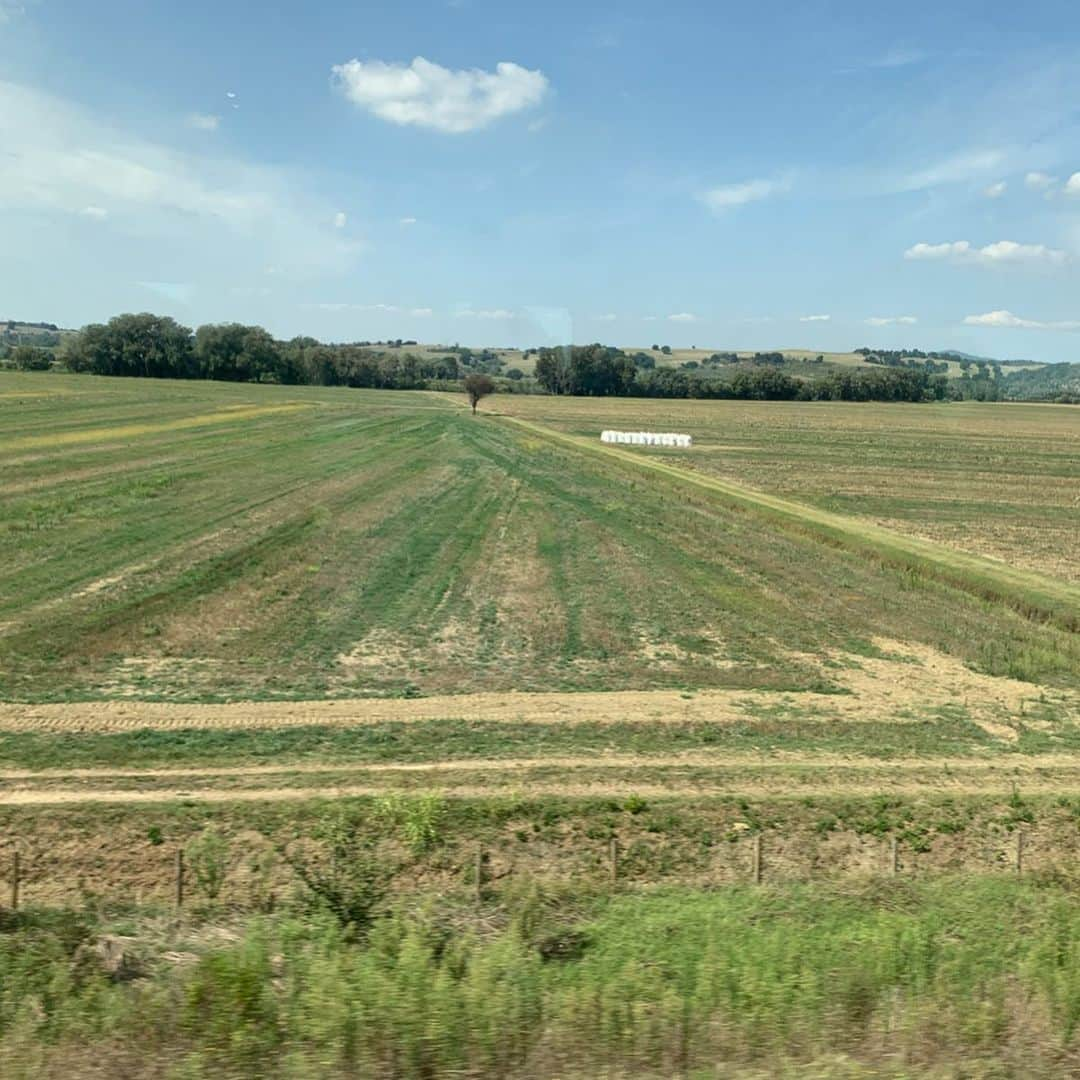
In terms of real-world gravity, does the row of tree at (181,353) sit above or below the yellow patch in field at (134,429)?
above

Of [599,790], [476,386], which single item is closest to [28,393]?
[476,386]

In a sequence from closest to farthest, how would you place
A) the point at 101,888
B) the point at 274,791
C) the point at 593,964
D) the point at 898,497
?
the point at 593,964, the point at 101,888, the point at 274,791, the point at 898,497

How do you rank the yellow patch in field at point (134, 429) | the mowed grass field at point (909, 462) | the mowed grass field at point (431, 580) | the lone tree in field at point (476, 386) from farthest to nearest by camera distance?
1. the lone tree in field at point (476, 386)
2. the yellow patch in field at point (134, 429)
3. the mowed grass field at point (909, 462)
4. the mowed grass field at point (431, 580)

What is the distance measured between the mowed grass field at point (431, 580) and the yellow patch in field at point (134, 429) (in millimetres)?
603

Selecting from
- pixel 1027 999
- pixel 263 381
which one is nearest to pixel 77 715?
pixel 1027 999

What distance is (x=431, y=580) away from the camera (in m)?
26.7

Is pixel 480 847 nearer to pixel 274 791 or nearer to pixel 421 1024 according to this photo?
pixel 274 791

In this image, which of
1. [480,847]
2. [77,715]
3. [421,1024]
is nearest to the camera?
[421,1024]

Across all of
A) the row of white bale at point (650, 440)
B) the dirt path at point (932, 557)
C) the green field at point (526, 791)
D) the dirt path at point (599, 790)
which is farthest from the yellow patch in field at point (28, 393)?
the dirt path at point (599, 790)

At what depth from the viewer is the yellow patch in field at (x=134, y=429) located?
54469 mm

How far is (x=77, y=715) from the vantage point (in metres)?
15.6

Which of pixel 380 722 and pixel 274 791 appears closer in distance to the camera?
pixel 274 791

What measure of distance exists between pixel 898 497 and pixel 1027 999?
4814 cm

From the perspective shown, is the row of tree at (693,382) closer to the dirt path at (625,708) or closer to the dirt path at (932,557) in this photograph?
the dirt path at (932,557)
